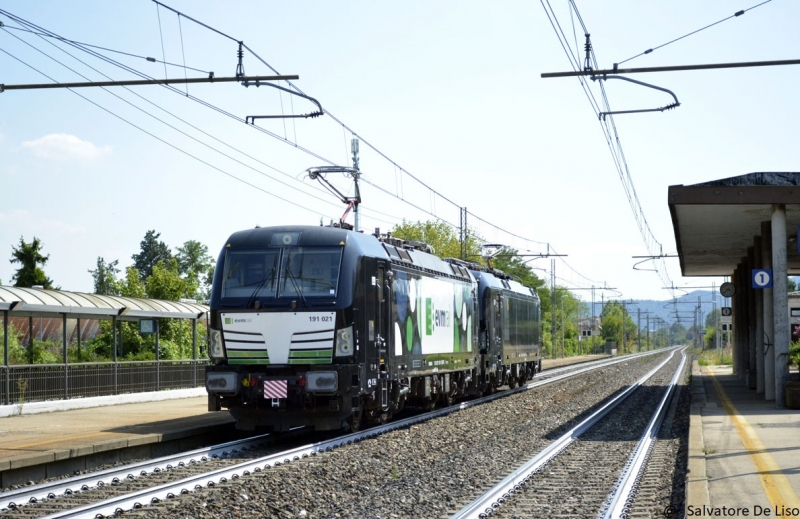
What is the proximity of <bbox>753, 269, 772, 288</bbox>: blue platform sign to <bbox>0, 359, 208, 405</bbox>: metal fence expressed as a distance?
14.1m

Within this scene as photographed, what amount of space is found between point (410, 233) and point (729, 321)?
149 feet

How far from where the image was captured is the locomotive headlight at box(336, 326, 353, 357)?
1605 cm

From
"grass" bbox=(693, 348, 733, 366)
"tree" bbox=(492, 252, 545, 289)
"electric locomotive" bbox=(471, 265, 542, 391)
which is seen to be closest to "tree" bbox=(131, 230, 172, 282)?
"tree" bbox=(492, 252, 545, 289)

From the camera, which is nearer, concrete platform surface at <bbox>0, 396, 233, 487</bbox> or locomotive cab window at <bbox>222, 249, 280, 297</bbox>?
concrete platform surface at <bbox>0, 396, 233, 487</bbox>

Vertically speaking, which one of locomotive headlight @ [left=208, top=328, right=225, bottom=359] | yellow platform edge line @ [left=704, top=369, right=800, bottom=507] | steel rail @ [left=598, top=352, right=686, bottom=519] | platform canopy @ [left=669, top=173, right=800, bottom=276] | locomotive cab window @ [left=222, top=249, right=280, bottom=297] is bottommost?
steel rail @ [left=598, top=352, right=686, bottom=519]

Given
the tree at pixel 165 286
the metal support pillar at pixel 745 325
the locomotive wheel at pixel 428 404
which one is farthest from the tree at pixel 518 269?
the locomotive wheel at pixel 428 404

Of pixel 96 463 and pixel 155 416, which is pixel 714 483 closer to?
pixel 96 463

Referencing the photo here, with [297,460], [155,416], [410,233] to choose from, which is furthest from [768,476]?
[410,233]

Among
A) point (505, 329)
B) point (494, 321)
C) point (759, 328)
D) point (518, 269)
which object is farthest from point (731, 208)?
point (518, 269)

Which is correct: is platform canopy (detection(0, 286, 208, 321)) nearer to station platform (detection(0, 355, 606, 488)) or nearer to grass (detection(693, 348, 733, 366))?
station platform (detection(0, 355, 606, 488))

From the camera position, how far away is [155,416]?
19047 mm

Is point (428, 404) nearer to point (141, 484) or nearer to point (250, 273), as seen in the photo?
point (250, 273)

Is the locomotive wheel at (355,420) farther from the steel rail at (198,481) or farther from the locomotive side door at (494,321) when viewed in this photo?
the locomotive side door at (494,321)

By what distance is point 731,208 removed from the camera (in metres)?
22.2
